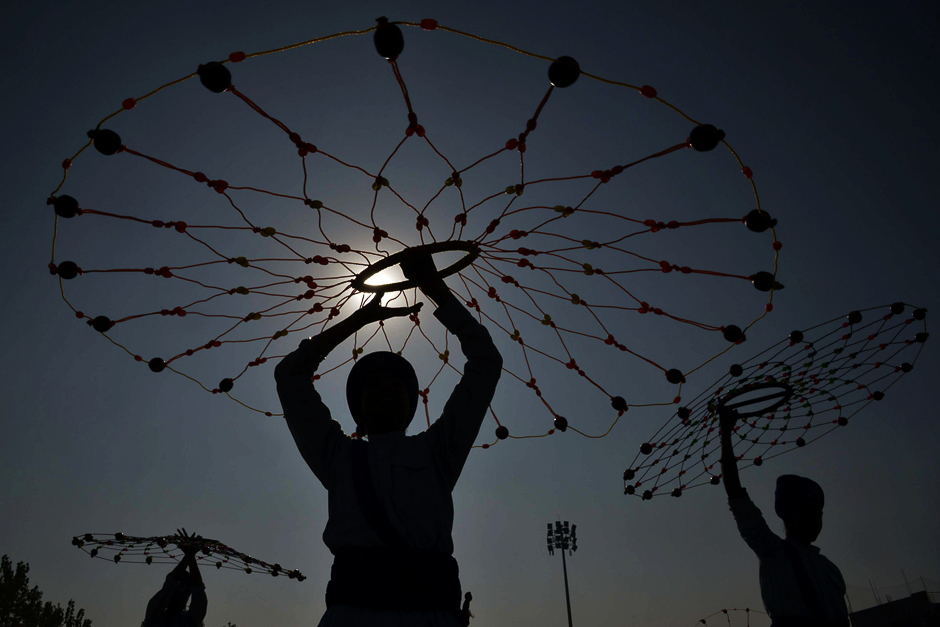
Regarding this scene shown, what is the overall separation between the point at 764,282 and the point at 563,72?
2668mm

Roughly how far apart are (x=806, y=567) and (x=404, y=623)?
5166mm

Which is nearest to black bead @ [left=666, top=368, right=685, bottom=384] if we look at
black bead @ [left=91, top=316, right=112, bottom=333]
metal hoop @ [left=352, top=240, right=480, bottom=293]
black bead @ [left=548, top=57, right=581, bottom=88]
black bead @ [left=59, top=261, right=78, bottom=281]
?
metal hoop @ [left=352, top=240, right=480, bottom=293]

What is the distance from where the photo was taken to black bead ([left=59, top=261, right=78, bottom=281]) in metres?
5.43

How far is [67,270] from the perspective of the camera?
5441mm

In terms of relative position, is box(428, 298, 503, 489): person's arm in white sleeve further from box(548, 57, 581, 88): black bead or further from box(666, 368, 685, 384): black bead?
box(666, 368, 685, 384): black bead

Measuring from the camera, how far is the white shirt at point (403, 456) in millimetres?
3465

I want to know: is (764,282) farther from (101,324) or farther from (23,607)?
(23,607)

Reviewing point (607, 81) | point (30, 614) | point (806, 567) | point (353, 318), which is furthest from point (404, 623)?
point (30, 614)

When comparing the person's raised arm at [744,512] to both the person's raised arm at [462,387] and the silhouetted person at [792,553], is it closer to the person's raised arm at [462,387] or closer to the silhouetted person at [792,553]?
the silhouetted person at [792,553]

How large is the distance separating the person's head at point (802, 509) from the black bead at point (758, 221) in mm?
3864

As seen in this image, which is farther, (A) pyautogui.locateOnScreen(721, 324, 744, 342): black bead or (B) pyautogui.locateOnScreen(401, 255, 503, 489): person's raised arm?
(A) pyautogui.locateOnScreen(721, 324, 744, 342): black bead

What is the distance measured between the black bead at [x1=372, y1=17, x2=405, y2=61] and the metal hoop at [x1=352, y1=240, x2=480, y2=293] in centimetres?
170

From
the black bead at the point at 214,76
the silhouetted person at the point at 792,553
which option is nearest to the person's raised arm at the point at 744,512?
the silhouetted person at the point at 792,553

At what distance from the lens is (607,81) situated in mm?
4352
